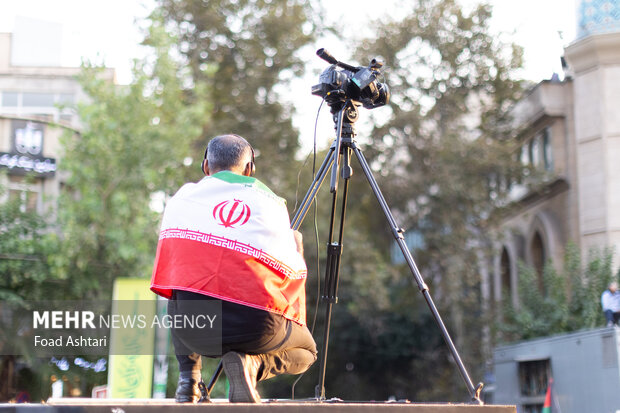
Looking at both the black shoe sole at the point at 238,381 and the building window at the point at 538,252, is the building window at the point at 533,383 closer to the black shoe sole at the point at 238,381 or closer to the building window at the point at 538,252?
the black shoe sole at the point at 238,381

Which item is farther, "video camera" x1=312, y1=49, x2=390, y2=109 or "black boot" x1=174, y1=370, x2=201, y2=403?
"video camera" x1=312, y1=49, x2=390, y2=109

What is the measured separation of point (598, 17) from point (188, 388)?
63.1 ft

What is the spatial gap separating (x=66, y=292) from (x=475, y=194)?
1152 centimetres

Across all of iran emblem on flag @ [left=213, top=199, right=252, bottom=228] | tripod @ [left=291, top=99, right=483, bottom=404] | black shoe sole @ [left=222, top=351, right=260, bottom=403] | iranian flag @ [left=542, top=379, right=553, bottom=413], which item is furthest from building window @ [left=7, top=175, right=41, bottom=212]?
black shoe sole @ [left=222, top=351, right=260, bottom=403]

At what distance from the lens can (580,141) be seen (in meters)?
20.7

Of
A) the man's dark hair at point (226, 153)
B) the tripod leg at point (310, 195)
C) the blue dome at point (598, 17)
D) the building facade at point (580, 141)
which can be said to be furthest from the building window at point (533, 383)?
the blue dome at point (598, 17)

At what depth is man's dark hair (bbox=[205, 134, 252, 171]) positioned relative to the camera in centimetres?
322

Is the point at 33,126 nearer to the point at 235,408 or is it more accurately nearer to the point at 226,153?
the point at 226,153

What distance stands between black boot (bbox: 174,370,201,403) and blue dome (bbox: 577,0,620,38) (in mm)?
18941

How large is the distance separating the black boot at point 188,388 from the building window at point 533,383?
8.27 meters

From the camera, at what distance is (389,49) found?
22.2 meters

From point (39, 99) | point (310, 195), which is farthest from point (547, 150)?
point (310, 195)

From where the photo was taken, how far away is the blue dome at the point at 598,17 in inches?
761

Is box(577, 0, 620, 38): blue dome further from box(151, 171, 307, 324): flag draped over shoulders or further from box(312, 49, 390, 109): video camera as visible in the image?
box(151, 171, 307, 324): flag draped over shoulders
